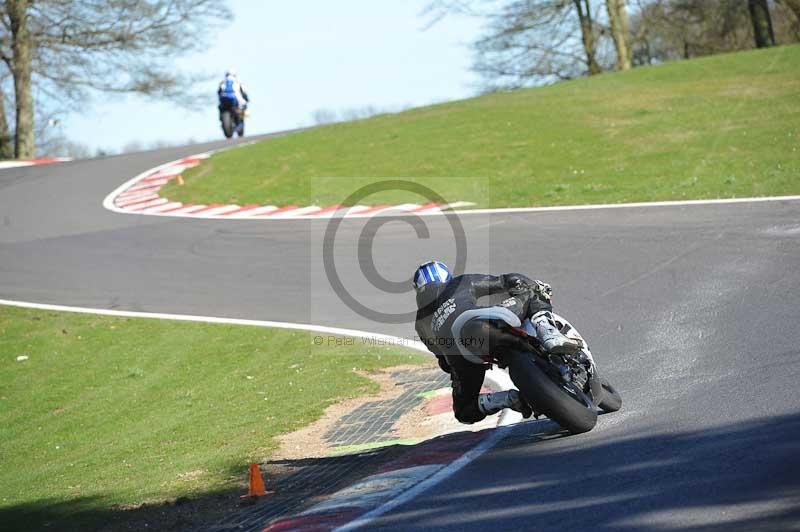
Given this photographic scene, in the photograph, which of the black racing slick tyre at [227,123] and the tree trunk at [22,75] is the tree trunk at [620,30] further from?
the tree trunk at [22,75]

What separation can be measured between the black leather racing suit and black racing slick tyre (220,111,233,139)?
23.8m

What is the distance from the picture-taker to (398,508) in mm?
5992

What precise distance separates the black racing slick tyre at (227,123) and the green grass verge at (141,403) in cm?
1596

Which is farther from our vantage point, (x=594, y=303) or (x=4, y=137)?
(x=4, y=137)

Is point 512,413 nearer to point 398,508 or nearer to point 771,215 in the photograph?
point 398,508

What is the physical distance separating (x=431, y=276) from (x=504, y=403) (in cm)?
100

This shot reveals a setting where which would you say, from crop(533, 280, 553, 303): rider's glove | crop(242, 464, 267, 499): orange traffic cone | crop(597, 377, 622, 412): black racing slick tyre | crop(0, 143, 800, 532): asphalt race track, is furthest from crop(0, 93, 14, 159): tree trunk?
crop(597, 377, 622, 412): black racing slick tyre

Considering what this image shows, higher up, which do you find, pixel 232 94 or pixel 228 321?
pixel 232 94

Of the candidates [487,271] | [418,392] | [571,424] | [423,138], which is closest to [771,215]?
[487,271]

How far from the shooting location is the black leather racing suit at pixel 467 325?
6801 millimetres

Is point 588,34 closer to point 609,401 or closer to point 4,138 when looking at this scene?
point 4,138

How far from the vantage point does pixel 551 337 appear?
6883 millimetres

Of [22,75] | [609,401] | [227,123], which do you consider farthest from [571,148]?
[22,75]

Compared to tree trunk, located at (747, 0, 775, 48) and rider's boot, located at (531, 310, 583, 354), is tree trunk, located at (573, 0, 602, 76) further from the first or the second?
rider's boot, located at (531, 310, 583, 354)
